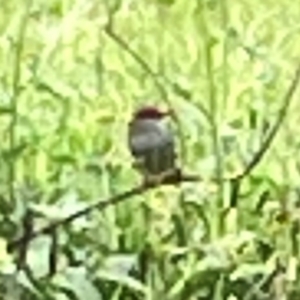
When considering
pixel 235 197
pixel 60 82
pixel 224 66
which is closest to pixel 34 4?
pixel 60 82

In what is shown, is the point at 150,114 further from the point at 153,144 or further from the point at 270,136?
the point at 270,136

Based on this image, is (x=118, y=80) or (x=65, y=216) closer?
(x=65, y=216)

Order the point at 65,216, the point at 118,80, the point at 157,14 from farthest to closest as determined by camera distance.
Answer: the point at 157,14 < the point at 118,80 < the point at 65,216

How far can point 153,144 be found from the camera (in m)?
1.96

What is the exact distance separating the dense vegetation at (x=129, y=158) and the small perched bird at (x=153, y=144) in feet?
0.14

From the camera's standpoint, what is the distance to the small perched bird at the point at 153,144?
195 centimetres

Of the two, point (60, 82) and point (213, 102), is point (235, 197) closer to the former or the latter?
point (213, 102)

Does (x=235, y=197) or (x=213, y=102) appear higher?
(x=213, y=102)

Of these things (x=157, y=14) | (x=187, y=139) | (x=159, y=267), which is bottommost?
(x=159, y=267)

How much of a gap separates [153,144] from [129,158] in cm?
8

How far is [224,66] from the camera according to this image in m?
2.12

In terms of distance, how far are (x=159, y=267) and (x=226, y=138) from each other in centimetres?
22

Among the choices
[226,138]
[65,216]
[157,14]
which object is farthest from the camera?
[157,14]

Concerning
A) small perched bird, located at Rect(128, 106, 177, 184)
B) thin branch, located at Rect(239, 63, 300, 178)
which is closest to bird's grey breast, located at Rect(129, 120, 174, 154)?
small perched bird, located at Rect(128, 106, 177, 184)
